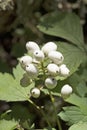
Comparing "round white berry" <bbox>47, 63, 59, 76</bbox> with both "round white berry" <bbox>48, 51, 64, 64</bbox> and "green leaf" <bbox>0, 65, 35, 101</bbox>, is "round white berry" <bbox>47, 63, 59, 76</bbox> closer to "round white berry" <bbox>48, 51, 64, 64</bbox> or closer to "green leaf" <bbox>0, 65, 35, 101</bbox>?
"round white berry" <bbox>48, 51, 64, 64</bbox>

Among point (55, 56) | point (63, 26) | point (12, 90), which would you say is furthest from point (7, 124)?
point (63, 26)

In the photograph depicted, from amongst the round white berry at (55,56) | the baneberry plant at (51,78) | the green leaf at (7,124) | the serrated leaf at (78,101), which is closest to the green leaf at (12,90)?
the baneberry plant at (51,78)

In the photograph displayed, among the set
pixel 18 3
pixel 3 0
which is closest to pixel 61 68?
pixel 3 0

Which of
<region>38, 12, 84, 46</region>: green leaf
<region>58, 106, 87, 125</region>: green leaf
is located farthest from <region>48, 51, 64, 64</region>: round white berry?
<region>38, 12, 84, 46</region>: green leaf

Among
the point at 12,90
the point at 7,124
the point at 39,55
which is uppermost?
the point at 39,55

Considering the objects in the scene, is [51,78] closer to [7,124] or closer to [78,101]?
[78,101]

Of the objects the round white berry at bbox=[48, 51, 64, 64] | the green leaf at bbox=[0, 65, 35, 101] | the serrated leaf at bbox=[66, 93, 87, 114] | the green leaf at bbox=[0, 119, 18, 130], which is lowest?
the green leaf at bbox=[0, 119, 18, 130]
